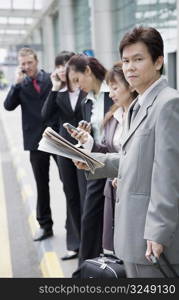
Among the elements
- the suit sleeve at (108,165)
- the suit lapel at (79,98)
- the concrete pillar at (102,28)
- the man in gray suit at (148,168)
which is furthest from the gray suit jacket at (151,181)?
the concrete pillar at (102,28)

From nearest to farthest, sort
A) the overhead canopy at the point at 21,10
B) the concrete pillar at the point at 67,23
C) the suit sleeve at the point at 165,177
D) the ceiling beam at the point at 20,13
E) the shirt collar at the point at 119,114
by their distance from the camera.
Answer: the suit sleeve at the point at 165,177
the shirt collar at the point at 119,114
the concrete pillar at the point at 67,23
the overhead canopy at the point at 21,10
the ceiling beam at the point at 20,13

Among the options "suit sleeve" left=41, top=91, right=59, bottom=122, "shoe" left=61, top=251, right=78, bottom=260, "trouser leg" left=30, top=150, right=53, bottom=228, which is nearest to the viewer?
"suit sleeve" left=41, top=91, right=59, bottom=122

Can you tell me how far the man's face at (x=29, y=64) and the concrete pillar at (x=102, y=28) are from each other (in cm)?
1048

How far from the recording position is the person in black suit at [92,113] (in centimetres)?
285

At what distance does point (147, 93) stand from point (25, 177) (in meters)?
5.35

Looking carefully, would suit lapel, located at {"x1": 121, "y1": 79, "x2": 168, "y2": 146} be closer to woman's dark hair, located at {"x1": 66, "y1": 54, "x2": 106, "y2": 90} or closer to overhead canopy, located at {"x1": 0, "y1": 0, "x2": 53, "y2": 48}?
woman's dark hair, located at {"x1": 66, "y1": 54, "x2": 106, "y2": 90}

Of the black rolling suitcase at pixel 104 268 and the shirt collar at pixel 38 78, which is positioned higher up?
the shirt collar at pixel 38 78

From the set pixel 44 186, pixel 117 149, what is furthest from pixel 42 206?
pixel 117 149

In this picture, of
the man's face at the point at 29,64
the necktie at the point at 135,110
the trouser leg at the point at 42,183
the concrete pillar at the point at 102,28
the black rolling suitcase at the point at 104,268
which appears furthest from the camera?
the concrete pillar at the point at 102,28

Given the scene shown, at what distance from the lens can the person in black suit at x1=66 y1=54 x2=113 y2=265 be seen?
285 cm

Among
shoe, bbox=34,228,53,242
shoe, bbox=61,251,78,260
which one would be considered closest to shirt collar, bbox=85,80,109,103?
shoe, bbox=61,251,78,260

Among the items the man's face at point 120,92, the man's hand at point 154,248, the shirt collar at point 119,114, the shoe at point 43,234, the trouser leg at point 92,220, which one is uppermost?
the man's face at point 120,92

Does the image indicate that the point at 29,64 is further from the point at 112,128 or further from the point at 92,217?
the point at 92,217

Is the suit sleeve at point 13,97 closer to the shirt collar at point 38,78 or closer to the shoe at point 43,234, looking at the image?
the shirt collar at point 38,78
